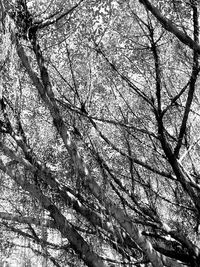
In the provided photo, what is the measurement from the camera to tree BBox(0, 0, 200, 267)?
9.33 ft

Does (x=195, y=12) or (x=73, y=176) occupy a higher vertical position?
(x=195, y=12)

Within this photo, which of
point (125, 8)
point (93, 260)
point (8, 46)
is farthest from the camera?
point (125, 8)

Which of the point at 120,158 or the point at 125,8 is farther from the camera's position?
the point at 120,158

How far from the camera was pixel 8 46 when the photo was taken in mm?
2609

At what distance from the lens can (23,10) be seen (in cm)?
307

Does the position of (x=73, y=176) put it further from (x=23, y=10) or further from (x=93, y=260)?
(x=23, y=10)

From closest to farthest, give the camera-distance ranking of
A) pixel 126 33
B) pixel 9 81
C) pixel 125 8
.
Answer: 1. pixel 9 81
2. pixel 125 8
3. pixel 126 33

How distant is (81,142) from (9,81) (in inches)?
54.6

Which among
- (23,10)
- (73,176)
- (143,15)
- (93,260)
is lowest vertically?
(93,260)

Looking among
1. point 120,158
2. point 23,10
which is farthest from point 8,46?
point 120,158

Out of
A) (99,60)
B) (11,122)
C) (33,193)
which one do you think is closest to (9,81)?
(11,122)

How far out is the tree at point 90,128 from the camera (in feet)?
9.33

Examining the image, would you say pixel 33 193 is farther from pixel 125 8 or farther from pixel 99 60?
pixel 125 8

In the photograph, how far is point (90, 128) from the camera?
4.77 metres
